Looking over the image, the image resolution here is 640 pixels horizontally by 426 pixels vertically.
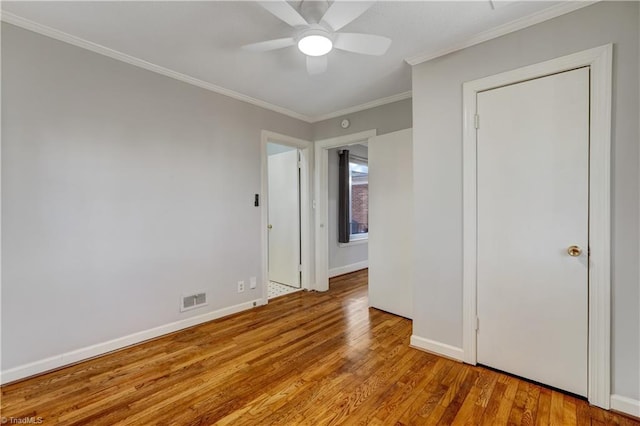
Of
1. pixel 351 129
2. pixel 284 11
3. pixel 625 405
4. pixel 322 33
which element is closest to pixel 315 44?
pixel 322 33

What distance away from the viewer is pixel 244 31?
2.08 metres

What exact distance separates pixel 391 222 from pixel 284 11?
228 centimetres

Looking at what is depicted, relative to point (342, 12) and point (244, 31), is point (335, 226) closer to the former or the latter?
point (244, 31)

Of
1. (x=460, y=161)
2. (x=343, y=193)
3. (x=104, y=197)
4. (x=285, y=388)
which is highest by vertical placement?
(x=460, y=161)

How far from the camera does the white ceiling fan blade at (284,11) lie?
1.45m

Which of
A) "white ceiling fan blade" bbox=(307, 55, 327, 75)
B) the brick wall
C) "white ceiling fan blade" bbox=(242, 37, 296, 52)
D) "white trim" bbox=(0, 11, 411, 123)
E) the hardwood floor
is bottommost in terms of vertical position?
the hardwood floor

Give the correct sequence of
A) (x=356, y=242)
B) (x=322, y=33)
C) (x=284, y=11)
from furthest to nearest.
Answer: (x=356, y=242) < (x=322, y=33) < (x=284, y=11)

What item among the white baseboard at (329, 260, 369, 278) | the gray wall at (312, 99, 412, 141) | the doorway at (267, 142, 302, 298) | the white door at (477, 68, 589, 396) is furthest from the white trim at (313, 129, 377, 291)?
the white door at (477, 68, 589, 396)

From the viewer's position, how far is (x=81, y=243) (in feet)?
7.28

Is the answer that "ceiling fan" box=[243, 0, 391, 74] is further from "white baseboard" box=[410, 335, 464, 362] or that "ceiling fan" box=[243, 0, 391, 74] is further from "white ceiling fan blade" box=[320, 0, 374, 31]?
"white baseboard" box=[410, 335, 464, 362]

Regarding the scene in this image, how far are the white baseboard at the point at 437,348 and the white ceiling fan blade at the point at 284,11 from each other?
2.51 meters

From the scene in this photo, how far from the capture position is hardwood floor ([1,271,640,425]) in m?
1.63

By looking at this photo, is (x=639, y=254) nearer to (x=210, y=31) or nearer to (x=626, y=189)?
(x=626, y=189)

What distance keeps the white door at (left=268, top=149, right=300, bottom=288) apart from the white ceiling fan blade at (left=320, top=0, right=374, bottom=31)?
8.42ft
